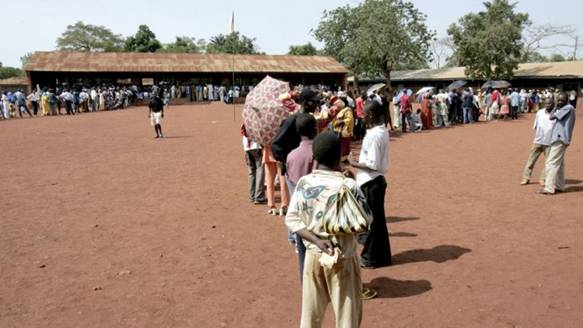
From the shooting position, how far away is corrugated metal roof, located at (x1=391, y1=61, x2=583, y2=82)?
30283 mm

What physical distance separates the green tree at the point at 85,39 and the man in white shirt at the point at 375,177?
69464 millimetres

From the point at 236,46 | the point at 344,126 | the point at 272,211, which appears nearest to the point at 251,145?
the point at 272,211

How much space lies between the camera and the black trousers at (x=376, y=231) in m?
4.47

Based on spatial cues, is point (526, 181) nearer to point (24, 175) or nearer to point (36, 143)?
point (24, 175)

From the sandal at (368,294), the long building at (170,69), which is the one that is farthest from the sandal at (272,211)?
the long building at (170,69)

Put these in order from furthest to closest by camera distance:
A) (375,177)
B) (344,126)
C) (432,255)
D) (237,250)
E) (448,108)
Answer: (448,108) < (344,126) < (237,250) < (432,255) < (375,177)

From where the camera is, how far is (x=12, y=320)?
3801 millimetres

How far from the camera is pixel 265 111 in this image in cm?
562

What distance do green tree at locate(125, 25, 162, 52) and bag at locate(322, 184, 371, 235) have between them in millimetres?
53923

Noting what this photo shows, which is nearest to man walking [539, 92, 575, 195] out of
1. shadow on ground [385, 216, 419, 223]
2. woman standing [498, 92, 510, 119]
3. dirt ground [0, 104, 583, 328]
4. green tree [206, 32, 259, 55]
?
dirt ground [0, 104, 583, 328]

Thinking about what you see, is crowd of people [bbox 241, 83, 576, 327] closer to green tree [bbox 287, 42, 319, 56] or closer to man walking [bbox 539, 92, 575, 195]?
man walking [bbox 539, 92, 575, 195]

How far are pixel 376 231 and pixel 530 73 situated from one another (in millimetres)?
32978

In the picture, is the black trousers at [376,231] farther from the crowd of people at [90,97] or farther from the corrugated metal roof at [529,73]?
the corrugated metal roof at [529,73]

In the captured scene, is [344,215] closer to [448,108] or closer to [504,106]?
[448,108]
